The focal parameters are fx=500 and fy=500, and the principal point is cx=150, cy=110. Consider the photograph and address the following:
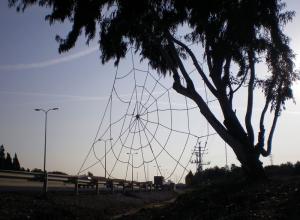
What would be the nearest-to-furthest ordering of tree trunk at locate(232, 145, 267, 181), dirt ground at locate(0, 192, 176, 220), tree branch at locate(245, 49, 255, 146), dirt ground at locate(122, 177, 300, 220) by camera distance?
dirt ground at locate(122, 177, 300, 220), dirt ground at locate(0, 192, 176, 220), tree trunk at locate(232, 145, 267, 181), tree branch at locate(245, 49, 255, 146)

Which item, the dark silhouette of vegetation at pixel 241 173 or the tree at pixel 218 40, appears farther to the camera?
the dark silhouette of vegetation at pixel 241 173

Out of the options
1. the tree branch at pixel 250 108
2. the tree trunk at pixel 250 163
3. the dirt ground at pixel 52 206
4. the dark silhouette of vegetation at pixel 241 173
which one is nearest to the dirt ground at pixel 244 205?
the tree trunk at pixel 250 163

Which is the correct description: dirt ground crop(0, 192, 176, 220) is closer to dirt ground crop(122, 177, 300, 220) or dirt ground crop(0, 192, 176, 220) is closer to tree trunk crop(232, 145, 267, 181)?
dirt ground crop(122, 177, 300, 220)

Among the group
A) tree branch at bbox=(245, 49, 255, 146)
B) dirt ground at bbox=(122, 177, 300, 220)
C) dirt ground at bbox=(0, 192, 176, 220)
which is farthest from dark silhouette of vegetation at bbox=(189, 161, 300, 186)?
dirt ground at bbox=(122, 177, 300, 220)

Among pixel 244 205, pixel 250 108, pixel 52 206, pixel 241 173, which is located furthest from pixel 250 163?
pixel 241 173

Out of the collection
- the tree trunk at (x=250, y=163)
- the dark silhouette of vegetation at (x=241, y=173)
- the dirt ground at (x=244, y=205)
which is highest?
the dark silhouette of vegetation at (x=241, y=173)

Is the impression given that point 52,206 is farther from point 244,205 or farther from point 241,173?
point 241,173

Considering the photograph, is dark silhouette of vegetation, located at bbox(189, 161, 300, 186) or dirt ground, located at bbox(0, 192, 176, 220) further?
dark silhouette of vegetation, located at bbox(189, 161, 300, 186)

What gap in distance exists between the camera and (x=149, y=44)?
20734 millimetres

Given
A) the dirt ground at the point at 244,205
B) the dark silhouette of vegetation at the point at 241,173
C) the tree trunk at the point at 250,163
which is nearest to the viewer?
the dirt ground at the point at 244,205

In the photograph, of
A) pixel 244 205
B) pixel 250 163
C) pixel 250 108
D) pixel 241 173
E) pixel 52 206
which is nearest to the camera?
pixel 244 205

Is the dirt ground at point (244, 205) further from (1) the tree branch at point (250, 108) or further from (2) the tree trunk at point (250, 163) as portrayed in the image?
(1) the tree branch at point (250, 108)

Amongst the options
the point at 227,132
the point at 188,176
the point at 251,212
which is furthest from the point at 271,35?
the point at 251,212

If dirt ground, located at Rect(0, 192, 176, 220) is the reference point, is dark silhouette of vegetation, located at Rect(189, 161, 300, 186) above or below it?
above
